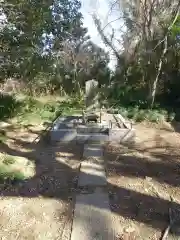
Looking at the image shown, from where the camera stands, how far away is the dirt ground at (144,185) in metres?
3.35

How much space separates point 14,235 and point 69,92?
11.3 meters

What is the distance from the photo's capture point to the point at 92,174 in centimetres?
495

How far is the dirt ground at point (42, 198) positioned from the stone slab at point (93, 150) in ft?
0.51

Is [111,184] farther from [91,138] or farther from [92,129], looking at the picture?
[92,129]

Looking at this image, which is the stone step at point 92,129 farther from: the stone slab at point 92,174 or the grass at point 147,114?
the grass at point 147,114

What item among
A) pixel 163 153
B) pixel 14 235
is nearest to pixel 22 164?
pixel 14 235

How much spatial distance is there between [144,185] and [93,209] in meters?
1.14

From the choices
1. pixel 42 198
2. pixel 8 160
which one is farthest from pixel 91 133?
pixel 42 198

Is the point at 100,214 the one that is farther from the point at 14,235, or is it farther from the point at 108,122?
the point at 108,122

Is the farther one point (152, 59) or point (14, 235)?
point (152, 59)

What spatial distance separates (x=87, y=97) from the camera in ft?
26.9

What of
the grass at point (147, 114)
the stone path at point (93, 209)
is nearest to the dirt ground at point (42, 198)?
the stone path at point (93, 209)

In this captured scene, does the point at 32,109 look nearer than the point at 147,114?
No

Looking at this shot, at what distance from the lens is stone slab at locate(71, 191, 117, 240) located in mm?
3127
